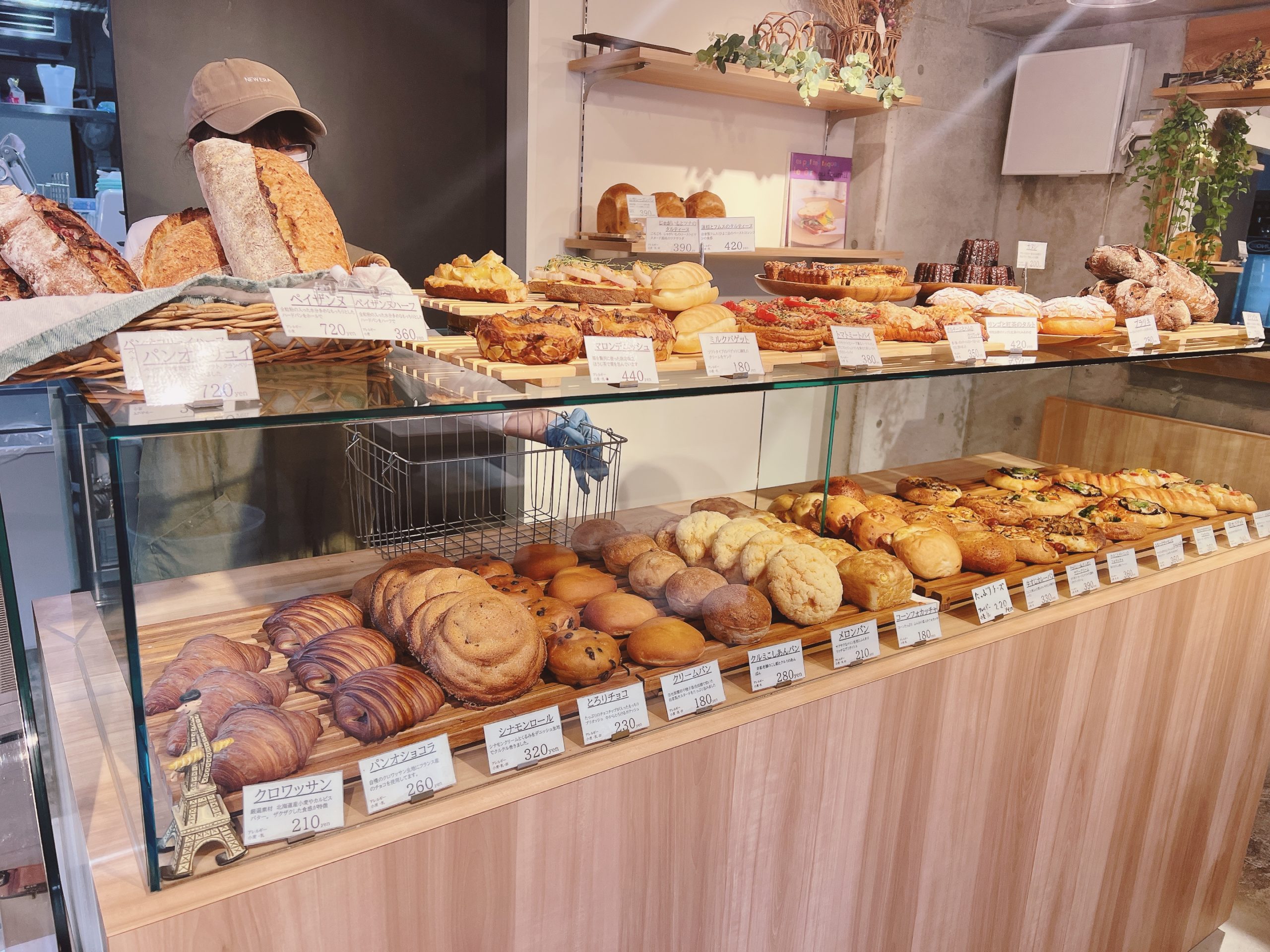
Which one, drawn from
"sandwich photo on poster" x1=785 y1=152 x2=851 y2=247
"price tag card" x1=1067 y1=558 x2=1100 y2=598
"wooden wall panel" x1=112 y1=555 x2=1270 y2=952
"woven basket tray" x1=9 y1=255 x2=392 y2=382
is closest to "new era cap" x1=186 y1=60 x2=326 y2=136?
"woven basket tray" x1=9 y1=255 x2=392 y2=382

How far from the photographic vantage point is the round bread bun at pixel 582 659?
3.79 feet

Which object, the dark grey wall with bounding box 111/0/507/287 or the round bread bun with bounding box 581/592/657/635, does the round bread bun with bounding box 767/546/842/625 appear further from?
the dark grey wall with bounding box 111/0/507/287

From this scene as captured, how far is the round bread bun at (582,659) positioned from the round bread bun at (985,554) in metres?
0.80

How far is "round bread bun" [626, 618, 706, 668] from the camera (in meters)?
1.21

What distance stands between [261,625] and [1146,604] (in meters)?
1.66

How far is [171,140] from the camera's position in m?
2.88

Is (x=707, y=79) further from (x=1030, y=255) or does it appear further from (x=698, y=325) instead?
(x=698, y=325)

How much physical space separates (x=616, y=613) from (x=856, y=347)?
602mm

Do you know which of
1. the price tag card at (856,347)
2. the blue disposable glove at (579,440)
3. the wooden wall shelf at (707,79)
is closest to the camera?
the blue disposable glove at (579,440)

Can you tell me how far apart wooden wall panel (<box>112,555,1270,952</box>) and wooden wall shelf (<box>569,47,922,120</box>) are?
7.98 ft

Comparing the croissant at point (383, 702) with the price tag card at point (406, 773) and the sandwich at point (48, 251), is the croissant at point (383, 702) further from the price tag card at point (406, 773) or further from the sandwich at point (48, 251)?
the sandwich at point (48, 251)

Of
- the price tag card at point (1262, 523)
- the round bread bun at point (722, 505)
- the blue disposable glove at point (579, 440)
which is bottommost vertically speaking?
the price tag card at point (1262, 523)

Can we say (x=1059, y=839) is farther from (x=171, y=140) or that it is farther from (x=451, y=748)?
(x=171, y=140)

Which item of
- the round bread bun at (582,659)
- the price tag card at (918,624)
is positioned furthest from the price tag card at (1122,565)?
the round bread bun at (582,659)
